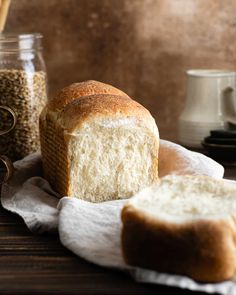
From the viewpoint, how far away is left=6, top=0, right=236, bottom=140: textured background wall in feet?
7.25

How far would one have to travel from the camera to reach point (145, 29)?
2.23 m

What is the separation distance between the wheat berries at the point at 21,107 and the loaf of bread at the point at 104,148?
28cm

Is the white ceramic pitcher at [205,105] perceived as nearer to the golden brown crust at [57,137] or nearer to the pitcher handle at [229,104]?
the pitcher handle at [229,104]

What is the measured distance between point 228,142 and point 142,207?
73 centimetres

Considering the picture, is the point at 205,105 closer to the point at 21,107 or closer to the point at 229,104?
the point at 229,104

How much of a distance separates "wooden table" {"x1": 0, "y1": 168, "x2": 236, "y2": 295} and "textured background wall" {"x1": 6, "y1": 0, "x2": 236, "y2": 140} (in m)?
1.06

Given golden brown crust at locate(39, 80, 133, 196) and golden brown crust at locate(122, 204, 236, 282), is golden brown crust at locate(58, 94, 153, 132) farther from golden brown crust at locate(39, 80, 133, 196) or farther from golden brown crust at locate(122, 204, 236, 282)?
golden brown crust at locate(122, 204, 236, 282)

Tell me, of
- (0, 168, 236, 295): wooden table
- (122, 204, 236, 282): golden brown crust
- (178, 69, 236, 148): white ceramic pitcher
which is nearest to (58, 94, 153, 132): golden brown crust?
(0, 168, 236, 295): wooden table

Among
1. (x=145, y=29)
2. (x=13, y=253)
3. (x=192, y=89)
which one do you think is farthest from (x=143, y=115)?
(x=145, y=29)

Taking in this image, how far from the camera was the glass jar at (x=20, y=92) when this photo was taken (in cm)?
177

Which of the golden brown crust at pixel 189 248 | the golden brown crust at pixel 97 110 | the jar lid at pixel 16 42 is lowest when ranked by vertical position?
the golden brown crust at pixel 189 248

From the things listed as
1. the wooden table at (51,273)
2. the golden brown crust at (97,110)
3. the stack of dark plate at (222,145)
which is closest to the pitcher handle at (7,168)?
the golden brown crust at (97,110)

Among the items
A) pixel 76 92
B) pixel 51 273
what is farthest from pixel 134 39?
pixel 51 273

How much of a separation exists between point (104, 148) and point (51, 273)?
1.41ft
